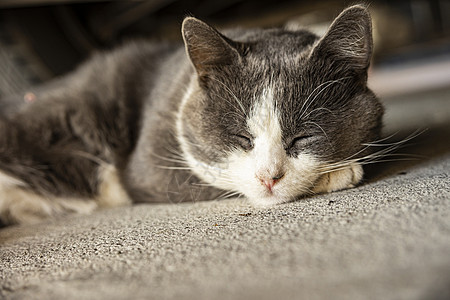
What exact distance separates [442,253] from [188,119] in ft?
2.68

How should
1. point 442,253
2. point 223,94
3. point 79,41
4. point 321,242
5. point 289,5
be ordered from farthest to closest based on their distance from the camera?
1. point 289,5
2. point 79,41
3. point 223,94
4. point 321,242
5. point 442,253

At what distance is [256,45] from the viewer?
1.22m

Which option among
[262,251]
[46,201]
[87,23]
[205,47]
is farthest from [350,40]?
[87,23]

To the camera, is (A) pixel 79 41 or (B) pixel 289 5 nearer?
(A) pixel 79 41

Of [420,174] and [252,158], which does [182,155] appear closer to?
[252,158]

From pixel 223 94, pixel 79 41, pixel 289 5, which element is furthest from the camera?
pixel 289 5

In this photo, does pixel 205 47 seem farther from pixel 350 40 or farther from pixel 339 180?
pixel 339 180

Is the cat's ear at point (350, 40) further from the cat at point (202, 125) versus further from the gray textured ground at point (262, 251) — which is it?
the gray textured ground at point (262, 251)

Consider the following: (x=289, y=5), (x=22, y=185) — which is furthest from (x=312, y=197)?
(x=289, y=5)

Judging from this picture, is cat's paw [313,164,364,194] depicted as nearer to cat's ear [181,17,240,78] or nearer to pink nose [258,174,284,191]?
pink nose [258,174,284,191]

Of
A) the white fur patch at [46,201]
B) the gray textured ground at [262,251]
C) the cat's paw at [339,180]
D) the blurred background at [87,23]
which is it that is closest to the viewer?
the gray textured ground at [262,251]

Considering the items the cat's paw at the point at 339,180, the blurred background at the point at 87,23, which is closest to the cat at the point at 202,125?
the cat's paw at the point at 339,180

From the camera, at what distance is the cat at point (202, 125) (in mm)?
1060

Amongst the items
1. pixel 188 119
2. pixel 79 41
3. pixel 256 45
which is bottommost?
pixel 188 119
